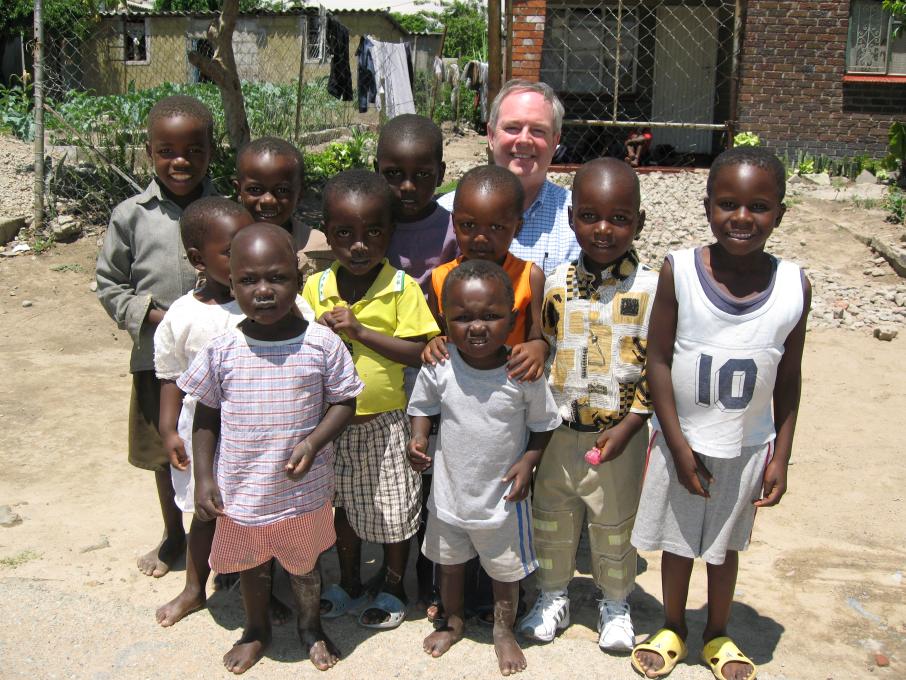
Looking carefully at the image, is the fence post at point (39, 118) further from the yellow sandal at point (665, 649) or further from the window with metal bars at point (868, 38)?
the window with metal bars at point (868, 38)

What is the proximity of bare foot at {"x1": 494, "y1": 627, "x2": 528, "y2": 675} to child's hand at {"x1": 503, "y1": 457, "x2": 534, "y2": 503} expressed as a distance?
1.51 feet

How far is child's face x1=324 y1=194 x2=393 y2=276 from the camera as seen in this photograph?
2391 millimetres

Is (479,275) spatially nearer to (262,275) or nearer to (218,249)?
(262,275)

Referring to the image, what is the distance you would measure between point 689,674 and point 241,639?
1384mm

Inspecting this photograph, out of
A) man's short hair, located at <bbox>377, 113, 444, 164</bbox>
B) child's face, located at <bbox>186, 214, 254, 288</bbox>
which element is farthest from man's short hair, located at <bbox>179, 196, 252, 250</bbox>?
man's short hair, located at <bbox>377, 113, 444, 164</bbox>

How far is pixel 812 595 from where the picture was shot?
2926mm

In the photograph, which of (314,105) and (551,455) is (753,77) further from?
(551,455)

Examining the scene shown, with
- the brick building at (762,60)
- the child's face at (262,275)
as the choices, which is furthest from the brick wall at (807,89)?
the child's face at (262,275)

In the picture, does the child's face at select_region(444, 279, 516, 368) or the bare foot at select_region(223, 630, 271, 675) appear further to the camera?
the bare foot at select_region(223, 630, 271, 675)

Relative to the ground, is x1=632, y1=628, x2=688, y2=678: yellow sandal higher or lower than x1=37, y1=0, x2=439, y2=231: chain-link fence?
lower

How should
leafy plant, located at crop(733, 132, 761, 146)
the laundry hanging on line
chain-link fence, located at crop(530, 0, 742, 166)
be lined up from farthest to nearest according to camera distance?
the laundry hanging on line < chain-link fence, located at crop(530, 0, 742, 166) < leafy plant, located at crop(733, 132, 761, 146)

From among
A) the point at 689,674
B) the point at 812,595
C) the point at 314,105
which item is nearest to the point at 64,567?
the point at 689,674

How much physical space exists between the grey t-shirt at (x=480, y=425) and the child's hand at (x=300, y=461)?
36 centimetres

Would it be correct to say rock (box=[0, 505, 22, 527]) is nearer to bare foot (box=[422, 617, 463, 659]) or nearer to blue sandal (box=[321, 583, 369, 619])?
blue sandal (box=[321, 583, 369, 619])
